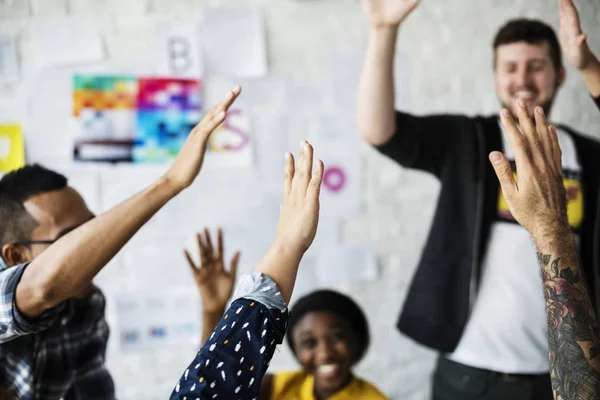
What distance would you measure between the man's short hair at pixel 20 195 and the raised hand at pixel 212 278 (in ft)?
1.18

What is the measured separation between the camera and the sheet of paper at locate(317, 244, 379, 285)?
6.93ft

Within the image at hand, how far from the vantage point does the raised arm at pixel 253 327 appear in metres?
0.73

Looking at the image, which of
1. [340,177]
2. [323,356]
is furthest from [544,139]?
[340,177]

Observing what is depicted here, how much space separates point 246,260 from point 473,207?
823 millimetres

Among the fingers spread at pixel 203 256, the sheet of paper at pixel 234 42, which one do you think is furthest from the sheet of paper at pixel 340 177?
the fingers spread at pixel 203 256

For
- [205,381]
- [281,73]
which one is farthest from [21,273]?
[281,73]

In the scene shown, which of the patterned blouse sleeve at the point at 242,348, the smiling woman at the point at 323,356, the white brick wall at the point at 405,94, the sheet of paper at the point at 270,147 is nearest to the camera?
the patterned blouse sleeve at the point at 242,348

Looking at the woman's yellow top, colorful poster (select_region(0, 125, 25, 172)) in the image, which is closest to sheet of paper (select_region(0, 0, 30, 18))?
colorful poster (select_region(0, 125, 25, 172))

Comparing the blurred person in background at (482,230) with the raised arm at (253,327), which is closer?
the raised arm at (253,327)

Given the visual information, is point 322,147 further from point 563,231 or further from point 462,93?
point 563,231

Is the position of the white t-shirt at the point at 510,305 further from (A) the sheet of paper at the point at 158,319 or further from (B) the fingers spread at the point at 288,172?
(A) the sheet of paper at the point at 158,319

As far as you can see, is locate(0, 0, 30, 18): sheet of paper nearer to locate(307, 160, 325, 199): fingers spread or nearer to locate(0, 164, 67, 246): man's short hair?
locate(0, 164, 67, 246): man's short hair

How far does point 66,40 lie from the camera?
186 centimetres

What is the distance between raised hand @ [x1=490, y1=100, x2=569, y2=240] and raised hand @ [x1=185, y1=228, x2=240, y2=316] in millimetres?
721
